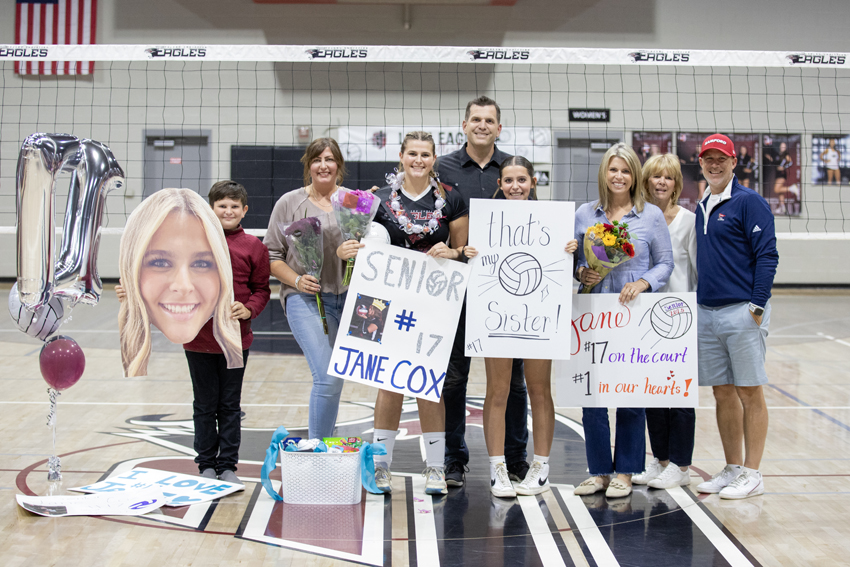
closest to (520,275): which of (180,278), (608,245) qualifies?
(608,245)

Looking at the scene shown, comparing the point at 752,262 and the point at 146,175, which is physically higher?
the point at 146,175

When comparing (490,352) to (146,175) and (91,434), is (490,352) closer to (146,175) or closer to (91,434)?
(91,434)

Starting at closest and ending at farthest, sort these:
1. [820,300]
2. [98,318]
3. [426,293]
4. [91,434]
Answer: [426,293] < [91,434] < [98,318] < [820,300]

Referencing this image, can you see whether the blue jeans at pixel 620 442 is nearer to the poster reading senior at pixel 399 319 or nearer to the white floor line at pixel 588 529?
the white floor line at pixel 588 529

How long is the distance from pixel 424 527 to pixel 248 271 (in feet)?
4.49

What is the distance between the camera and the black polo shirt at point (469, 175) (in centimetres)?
344

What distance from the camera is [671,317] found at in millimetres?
3324

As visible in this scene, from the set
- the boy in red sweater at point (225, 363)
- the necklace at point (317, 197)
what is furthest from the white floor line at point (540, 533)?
the necklace at point (317, 197)

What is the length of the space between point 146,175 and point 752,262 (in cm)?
934

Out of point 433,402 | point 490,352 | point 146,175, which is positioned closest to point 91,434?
point 433,402

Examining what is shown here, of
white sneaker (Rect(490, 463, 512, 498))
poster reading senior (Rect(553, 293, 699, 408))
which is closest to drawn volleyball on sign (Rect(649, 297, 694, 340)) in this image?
poster reading senior (Rect(553, 293, 699, 408))

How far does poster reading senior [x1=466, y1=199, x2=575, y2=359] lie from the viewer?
322cm

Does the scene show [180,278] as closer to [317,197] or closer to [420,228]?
Answer: [317,197]

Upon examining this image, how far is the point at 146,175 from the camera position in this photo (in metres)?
10.8
